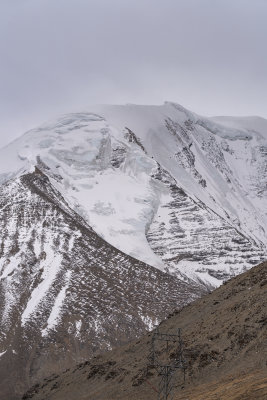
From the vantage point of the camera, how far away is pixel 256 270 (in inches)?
1928

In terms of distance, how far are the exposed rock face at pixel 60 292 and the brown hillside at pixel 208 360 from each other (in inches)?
1893

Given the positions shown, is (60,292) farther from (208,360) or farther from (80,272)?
(208,360)

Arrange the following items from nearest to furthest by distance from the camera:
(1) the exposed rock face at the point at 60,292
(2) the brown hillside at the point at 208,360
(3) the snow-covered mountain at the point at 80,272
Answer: (2) the brown hillside at the point at 208,360 < (1) the exposed rock face at the point at 60,292 < (3) the snow-covered mountain at the point at 80,272

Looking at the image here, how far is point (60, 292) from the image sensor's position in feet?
443

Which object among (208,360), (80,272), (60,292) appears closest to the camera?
(208,360)

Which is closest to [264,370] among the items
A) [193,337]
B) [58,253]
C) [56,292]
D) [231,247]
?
[193,337]

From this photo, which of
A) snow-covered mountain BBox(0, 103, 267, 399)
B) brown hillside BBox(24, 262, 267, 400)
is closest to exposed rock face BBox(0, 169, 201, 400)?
snow-covered mountain BBox(0, 103, 267, 399)

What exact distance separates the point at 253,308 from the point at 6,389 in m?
66.6

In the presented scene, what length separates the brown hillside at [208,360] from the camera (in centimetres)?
3241

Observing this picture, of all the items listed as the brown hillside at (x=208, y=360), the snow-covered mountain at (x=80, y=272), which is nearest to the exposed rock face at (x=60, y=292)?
the snow-covered mountain at (x=80, y=272)

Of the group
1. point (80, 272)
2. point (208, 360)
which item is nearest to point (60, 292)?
point (80, 272)

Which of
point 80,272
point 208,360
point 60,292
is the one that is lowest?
point 80,272

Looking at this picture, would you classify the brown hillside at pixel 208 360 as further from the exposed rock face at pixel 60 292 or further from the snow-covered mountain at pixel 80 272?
the snow-covered mountain at pixel 80 272

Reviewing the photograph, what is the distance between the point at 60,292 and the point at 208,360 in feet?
330
